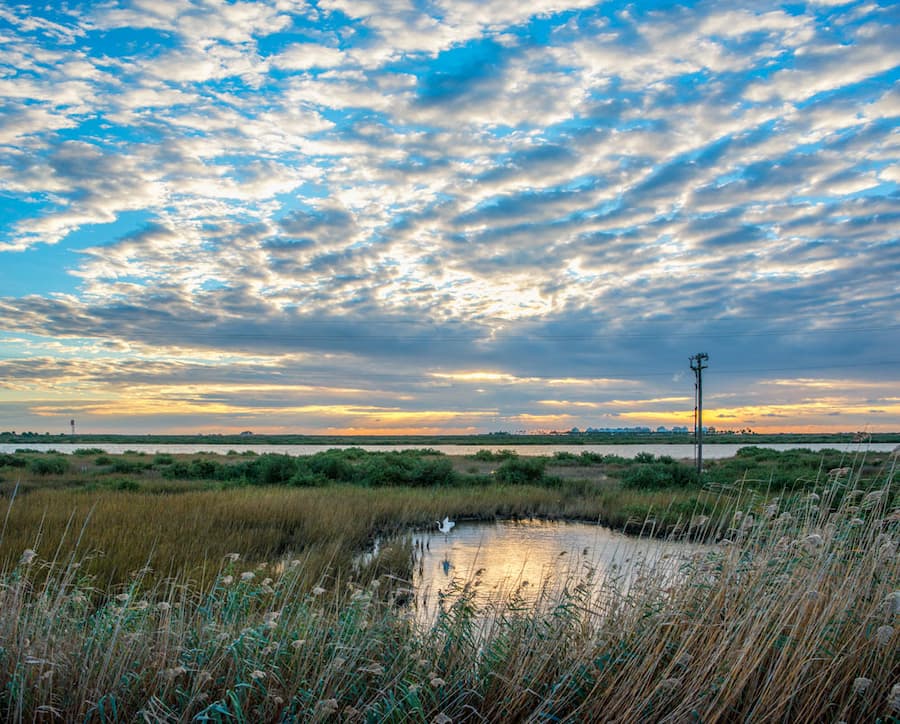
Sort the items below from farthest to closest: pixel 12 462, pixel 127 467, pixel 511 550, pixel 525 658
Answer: pixel 127 467
pixel 12 462
pixel 511 550
pixel 525 658

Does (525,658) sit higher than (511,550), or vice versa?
(525,658)

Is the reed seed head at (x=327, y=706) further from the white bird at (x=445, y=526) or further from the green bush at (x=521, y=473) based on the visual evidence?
the green bush at (x=521, y=473)

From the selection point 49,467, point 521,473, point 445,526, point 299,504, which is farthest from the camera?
point 49,467

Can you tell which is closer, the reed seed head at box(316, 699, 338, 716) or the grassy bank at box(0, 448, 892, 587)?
the reed seed head at box(316, 699, 338, 716)

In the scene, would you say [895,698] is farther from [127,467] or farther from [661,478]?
[127,467]

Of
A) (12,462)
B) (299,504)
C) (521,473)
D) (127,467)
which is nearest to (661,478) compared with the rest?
(521,473)

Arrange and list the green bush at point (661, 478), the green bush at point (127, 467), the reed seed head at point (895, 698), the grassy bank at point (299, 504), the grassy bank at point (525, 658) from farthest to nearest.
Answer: the green bush at point (127, 467), the green bush at point (661, 478), the grassy bank at point (299, 504), the grassy bank at point (525, 658), the reed seed head at point (895, 698)

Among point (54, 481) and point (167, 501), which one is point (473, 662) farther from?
point (54, 481)

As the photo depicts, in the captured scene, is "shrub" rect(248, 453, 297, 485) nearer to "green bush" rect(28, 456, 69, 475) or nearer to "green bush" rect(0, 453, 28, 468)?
"green bush" rect(28, 456, 69, 475)

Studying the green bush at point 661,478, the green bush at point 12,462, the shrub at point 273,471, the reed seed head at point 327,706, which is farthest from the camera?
the green bush at point 12,462

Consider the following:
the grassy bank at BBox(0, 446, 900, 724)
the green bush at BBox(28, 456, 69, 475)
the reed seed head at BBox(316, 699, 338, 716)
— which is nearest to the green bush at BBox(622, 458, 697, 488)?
the grassy bank at BBox(0, 446, 900, 724)

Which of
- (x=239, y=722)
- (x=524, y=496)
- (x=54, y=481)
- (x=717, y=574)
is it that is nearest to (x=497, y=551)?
(x=524, y=496)

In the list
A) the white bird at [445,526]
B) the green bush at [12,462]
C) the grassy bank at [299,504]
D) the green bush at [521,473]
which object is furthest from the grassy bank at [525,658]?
the green bush at [12,462]

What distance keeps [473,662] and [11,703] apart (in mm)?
3081
